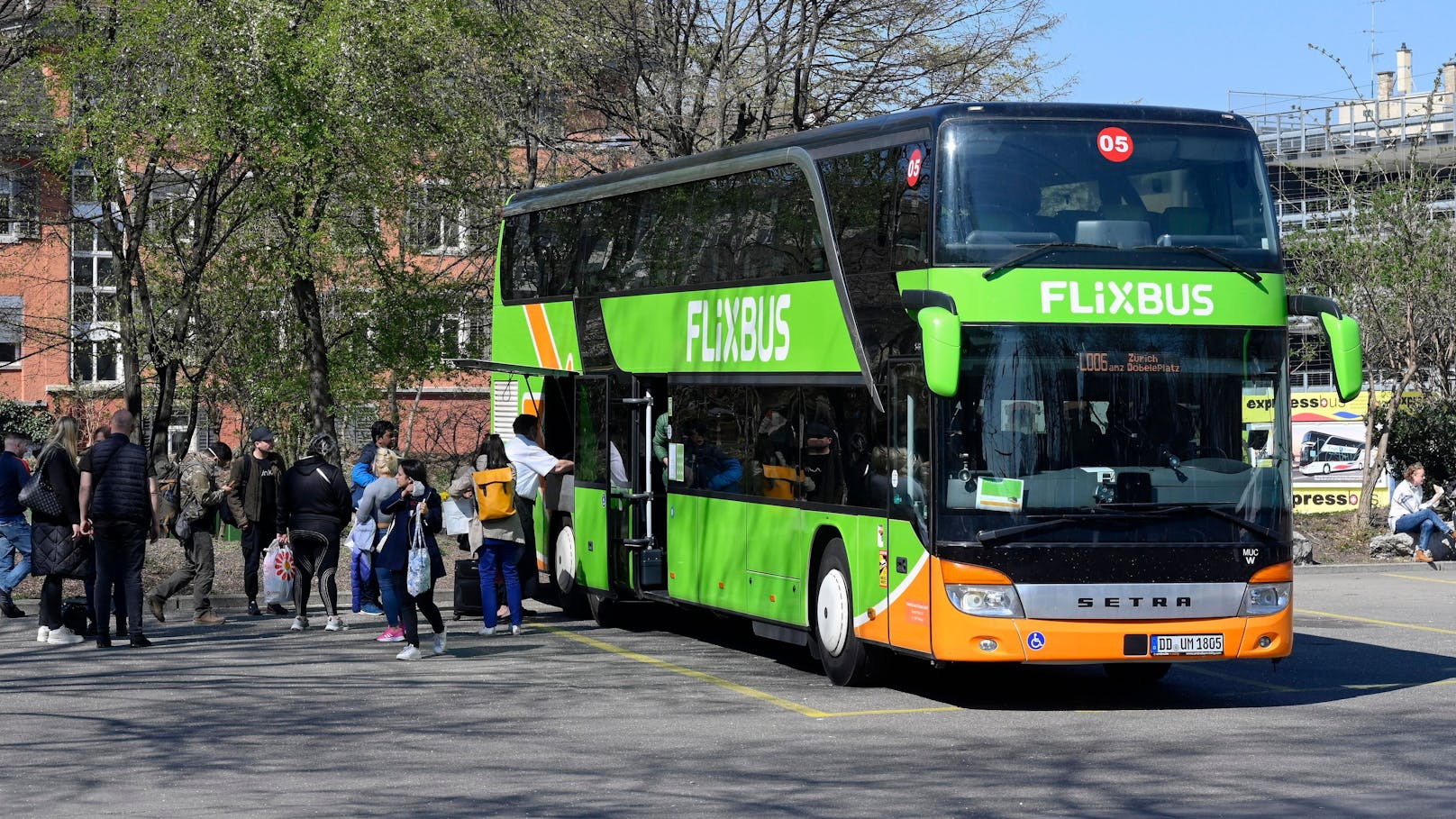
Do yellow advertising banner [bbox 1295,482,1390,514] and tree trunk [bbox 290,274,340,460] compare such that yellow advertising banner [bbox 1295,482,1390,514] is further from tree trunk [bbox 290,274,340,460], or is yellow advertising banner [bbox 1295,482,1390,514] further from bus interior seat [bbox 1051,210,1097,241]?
bus interior seat [bbox 1051,210,1097,241]

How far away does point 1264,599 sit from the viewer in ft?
39.9

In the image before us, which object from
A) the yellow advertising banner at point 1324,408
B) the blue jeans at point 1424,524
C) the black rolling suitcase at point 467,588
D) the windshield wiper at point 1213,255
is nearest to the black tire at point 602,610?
the black rolling suitcase at point 467,588

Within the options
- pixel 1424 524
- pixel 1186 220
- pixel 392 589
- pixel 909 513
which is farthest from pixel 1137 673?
pixel 1424 524

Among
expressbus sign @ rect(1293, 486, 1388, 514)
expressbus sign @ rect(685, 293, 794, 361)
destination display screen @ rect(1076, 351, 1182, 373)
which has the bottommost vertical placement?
expressbus sign @ rect(1293, 486, 1388, 514)

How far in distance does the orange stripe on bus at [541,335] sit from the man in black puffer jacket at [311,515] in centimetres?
250

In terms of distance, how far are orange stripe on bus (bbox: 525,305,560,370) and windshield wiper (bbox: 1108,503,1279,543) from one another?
7826mm

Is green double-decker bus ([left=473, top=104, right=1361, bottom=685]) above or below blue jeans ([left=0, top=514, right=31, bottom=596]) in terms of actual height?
above

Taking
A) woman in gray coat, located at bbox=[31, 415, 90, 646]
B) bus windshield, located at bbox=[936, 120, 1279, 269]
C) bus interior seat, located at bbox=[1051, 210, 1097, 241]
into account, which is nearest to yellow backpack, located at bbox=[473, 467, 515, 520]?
woman in gray coat, located at bbox=[31, 415, 90, 646]

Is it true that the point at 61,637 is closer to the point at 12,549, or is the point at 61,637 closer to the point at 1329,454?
the point at 12,549

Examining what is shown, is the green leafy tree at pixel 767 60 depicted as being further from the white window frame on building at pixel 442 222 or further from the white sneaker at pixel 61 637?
the white sneaker at pixel 61 637

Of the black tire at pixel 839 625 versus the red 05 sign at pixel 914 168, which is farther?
the black tire at pixel 839 625

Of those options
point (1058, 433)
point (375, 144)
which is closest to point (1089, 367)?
point (1058, 433)

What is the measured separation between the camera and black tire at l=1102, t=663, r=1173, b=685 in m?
13.8

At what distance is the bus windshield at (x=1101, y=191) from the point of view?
39.2 feet
